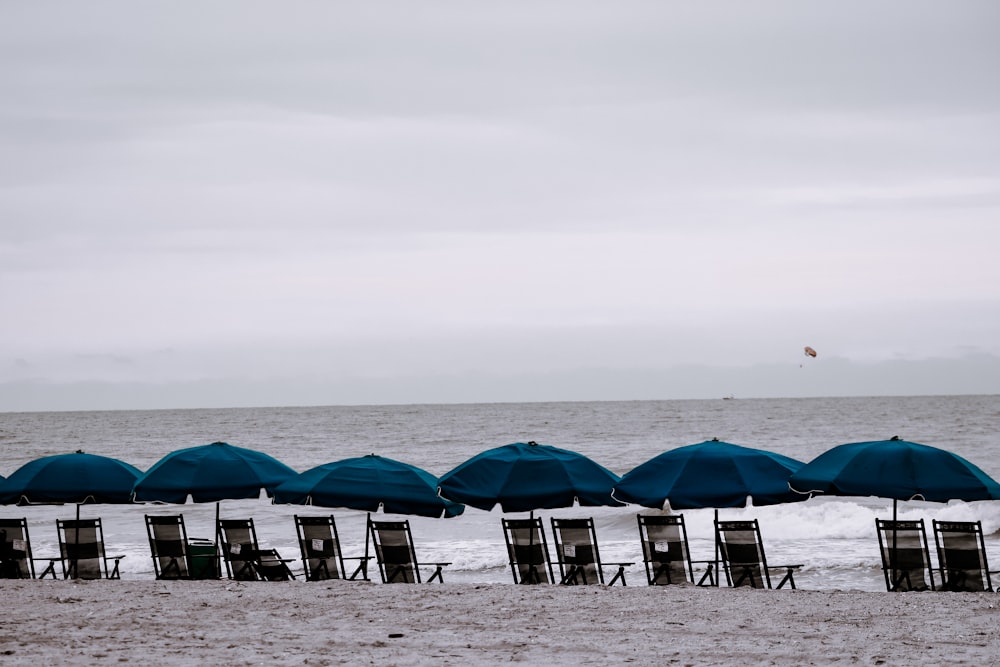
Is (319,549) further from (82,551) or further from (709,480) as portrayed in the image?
(709,480)

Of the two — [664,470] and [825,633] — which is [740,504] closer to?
[664,470]

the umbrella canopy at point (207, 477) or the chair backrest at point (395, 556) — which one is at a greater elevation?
the umbrella canopy at point (207, 477)

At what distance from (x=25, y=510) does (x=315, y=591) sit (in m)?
16.5

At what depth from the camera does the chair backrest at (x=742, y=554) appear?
10.3m

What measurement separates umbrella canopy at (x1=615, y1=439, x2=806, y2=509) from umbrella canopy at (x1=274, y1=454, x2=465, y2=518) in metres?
1.69

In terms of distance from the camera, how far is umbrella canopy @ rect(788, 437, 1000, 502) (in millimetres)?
8969

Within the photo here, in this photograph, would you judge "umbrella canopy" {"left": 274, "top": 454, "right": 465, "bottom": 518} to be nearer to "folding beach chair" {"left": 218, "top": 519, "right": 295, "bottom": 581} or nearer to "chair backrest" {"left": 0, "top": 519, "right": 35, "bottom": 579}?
"folding beach chair" {"left": 218, "top": 519, "right": 295, "bottom": 581}

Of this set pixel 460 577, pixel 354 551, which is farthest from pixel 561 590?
pixel 354 551

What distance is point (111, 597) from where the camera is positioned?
906cm

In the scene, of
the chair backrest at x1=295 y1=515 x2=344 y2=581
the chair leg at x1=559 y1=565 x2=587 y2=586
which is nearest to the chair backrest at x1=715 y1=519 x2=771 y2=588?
the chair leg at x1=559 y1=565 x2=587 y2=586

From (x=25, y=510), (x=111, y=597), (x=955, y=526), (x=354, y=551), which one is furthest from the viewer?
(x=25, y=510)

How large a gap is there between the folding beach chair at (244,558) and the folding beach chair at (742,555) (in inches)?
164

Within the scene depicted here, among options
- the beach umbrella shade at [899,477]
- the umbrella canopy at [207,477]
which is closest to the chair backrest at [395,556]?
the umbrella canopy at [207,477]

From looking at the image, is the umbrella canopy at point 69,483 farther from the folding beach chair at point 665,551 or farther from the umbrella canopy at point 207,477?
the folding beach chair at point 665,551
